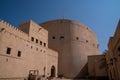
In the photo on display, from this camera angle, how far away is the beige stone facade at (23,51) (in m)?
13.1

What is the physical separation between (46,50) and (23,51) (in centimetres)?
613

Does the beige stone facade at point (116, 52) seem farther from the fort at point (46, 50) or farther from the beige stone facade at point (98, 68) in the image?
the fort at point (46, 50)

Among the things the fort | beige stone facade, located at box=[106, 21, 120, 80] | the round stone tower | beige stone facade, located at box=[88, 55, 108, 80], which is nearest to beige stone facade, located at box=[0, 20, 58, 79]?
the fort

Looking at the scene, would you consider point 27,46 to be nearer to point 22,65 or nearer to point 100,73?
point 22,65

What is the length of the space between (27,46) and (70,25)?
16400 millimetres

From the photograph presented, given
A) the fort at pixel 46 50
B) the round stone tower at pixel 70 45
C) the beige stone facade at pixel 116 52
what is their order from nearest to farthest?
the beige stone facade at pixel 116 52, the fort at pixel 46 50, the round stone tower at pixel 70 45

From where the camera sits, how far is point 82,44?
3048cm

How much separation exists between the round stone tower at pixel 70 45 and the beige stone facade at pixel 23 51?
5.90 metres

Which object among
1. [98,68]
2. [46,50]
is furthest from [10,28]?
[98,68]

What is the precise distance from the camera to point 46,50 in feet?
70.5

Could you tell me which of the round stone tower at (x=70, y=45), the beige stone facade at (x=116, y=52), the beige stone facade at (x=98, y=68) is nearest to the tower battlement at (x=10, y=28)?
the beige stone facade at (x=116, y=52)

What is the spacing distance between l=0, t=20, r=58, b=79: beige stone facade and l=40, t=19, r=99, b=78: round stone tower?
5903 mm

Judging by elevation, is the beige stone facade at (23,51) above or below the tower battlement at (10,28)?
below

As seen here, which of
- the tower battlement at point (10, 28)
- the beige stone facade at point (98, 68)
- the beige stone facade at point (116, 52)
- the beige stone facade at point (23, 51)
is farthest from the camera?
the beige stone facade at point (98, 68)
